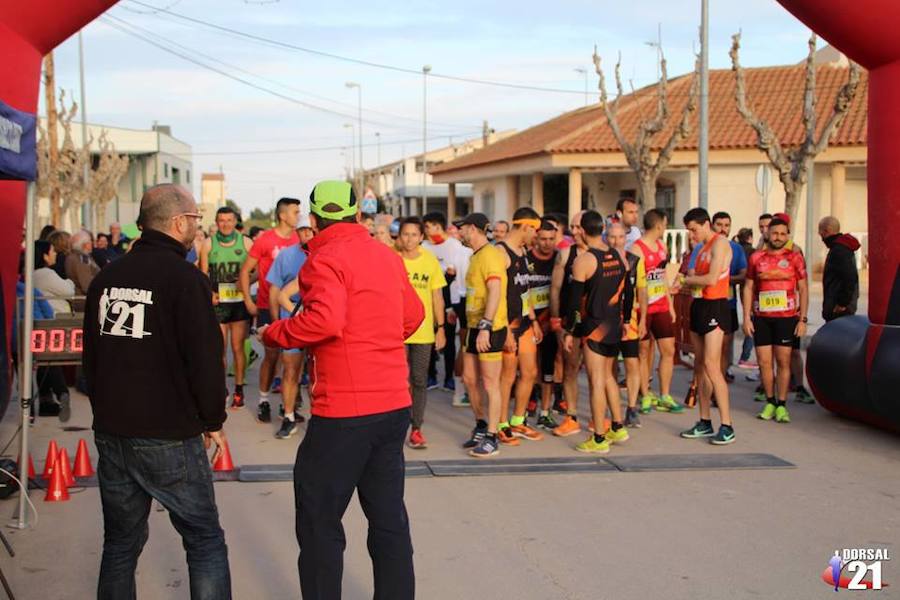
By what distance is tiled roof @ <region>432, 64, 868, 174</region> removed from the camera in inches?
1110

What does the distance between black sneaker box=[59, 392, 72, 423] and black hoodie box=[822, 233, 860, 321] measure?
25.1 feet

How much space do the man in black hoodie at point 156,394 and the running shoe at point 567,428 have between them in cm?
520

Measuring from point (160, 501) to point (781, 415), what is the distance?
22.6 ft

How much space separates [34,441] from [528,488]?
14.9 feet

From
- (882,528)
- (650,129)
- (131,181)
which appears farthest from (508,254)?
(131,181)

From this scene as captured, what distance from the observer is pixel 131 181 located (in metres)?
58.8

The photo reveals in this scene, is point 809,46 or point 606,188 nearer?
point 809,46

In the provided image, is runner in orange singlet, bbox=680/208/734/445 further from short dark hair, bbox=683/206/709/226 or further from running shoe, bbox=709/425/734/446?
short dark hair, bbox=683/206/709/226

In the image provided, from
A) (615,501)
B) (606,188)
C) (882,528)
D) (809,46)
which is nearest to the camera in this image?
(882,528)

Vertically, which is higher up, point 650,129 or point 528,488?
point 650,129

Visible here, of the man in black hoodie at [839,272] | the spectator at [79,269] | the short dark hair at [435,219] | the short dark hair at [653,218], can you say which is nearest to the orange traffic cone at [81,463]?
the spectator at [79,269]

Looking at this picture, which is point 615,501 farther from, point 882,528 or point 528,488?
point 882,528

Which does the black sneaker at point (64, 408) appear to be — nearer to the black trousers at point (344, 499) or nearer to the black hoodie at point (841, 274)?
the black trousers at point (344, 499)

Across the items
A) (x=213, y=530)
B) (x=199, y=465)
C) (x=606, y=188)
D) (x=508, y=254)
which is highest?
(x=606, y=188)
